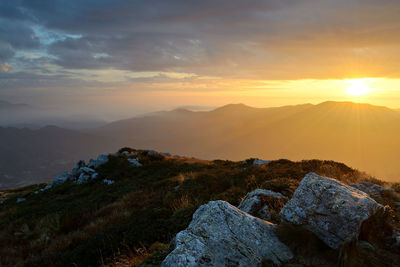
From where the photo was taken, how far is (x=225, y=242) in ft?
16.4

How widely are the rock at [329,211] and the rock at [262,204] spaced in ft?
4.83

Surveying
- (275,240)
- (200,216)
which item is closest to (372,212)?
(275,240)

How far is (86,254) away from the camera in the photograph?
9.02 m

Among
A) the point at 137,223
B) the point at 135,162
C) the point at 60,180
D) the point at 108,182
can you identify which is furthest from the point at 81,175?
the point at 137,223

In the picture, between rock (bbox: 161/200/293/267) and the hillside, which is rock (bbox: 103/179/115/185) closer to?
the hillside

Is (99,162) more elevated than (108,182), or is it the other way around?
(99,162)

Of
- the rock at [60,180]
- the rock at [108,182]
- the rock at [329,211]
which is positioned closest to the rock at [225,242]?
the rock at [329,211]

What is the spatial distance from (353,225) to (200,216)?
3.67m

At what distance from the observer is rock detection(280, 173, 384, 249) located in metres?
5.25

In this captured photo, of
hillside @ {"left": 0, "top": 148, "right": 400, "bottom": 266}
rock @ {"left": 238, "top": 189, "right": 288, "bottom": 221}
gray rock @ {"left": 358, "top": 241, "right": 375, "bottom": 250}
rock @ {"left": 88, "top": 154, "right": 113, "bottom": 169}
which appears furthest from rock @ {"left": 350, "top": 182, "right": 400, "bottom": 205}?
rock @ {"left": 88, "top": 154, "right": 113, "bottom": 169}

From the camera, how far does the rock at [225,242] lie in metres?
4.43

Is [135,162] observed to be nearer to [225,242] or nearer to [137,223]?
[137,223]

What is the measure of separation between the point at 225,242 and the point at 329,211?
111 inches

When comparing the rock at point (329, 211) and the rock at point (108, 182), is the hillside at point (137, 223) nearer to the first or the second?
the rock at point (108, 182)
